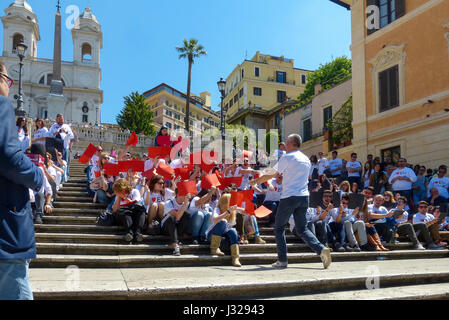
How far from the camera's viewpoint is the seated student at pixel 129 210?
7.26m

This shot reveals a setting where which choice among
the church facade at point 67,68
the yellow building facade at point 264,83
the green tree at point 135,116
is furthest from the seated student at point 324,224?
the church facade at point 67,68

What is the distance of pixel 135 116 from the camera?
159 ft

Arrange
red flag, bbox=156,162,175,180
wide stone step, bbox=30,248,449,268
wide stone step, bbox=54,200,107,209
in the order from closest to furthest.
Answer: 1. wide stone step, bbox=30,248,449,268
2. red flag, bbox=156,162,175,180
3. wide stone step, bbox=54,200,107,209

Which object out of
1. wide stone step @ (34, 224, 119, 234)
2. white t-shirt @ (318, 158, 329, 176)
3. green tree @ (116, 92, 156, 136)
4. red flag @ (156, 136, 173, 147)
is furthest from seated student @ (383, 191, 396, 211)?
green tree @ (116, 92, 156, 136)

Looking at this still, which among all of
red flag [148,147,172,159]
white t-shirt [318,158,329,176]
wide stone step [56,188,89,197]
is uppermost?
white t-shirt [318,158,329,176]

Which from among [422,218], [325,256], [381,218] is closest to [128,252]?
[325,256]

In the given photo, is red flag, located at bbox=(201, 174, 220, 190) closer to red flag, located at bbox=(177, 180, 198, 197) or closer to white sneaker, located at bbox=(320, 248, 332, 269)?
red flag, located at bbox=(177, 180, 198, 197)

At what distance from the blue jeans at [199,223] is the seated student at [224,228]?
0.70 ft

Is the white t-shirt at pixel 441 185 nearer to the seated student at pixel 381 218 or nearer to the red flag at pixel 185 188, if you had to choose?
the seated student at pixel 381 218

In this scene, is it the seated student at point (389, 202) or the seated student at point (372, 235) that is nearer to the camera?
the seated student at point (372, 235)

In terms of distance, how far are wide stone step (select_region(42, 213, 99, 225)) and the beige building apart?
59.3 feet

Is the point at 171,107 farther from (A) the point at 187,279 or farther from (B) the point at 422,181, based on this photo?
(A) the point at 187,279

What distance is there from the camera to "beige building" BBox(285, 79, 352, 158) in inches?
1089
